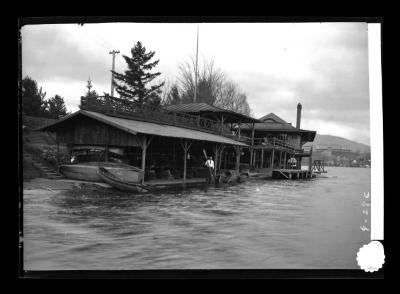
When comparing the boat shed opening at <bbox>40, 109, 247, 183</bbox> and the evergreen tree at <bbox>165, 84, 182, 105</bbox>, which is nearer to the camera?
the boat shed opening at <bbox>40, 109, 247, 183</bbox>

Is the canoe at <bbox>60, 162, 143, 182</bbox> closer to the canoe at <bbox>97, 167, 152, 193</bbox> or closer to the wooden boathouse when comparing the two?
the canoe at <bbox>97, 167, 152, 193</bbox>

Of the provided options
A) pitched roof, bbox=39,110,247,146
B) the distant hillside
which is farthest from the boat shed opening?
the distant hillside

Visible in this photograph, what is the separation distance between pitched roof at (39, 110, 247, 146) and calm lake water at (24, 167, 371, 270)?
0.93 m

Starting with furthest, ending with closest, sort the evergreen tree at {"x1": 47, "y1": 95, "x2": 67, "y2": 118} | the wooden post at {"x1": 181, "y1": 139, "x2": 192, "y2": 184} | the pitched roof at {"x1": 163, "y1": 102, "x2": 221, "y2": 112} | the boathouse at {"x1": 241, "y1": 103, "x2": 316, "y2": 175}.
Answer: the wooden post at {"x1": 181, "y1": 139, "x2": 192, "y2": 184}
the pitched roof at {"x1": 163, "y1": 102, "x2": 221, "y2": 112}
the boathouse at {"x1": 241, "y1": 103, "x2": 316, "y2": 175}
the evergreen tree at {"x1": 47, "y1": 95, "x2": 67, "y2": 118}

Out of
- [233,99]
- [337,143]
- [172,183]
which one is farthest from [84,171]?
[337,143]

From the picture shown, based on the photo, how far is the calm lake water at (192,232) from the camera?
3.35m

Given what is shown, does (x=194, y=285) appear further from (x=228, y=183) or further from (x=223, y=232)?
(x=228, y=183)

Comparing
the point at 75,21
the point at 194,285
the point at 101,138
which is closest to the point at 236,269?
the point at 194,285

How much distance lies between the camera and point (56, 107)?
3791mm

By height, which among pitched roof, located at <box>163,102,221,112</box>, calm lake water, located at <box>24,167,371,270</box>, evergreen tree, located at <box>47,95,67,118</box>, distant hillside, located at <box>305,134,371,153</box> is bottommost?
calm lake water, located at <box>24,167,371,270</box>

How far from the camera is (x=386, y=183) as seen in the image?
3367 millimetres

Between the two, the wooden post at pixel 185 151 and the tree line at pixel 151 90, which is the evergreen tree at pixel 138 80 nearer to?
the tree line at pixel 151 90

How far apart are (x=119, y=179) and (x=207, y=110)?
1623 mm

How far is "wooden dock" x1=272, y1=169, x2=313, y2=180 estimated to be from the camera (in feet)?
16.7
